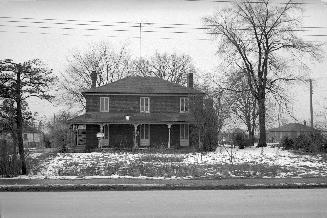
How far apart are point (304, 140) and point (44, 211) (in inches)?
896

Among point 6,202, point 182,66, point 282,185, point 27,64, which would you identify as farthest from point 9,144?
point 182,66

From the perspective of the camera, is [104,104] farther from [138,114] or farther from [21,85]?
[21,85]

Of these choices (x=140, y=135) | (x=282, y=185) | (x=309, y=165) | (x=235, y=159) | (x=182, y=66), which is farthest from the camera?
(x=182, y=66)

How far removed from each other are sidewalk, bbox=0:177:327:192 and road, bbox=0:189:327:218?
769mm

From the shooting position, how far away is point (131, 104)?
128 feet

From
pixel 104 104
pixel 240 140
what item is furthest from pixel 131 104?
pixel 240 140

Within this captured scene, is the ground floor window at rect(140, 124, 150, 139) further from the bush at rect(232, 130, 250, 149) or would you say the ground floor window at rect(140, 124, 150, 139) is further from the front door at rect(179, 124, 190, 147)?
the bush at rect(232, 130, 250, 149)

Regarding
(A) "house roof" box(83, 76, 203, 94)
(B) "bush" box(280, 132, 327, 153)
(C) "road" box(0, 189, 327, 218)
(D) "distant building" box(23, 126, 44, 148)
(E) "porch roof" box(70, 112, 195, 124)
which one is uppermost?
(A) "house roof" box(83, 76, 203, 94)

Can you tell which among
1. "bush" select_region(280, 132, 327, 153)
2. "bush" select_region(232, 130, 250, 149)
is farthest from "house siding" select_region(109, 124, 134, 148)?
"bush" select_region(280, 132, 327, 153)

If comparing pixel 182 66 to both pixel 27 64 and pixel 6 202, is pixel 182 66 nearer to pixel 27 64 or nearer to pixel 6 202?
pixel 27 64

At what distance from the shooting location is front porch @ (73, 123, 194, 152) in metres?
38.1

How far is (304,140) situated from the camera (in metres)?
28.5

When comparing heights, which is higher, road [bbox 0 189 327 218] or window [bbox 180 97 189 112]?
window [bbox 180 97 189 112]

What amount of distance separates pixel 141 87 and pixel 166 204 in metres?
29.6
